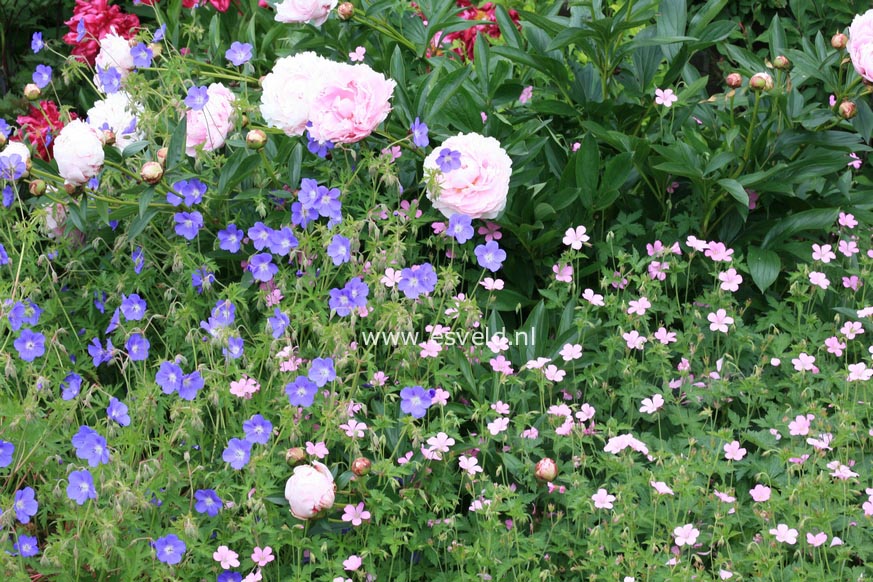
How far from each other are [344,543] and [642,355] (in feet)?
3.60

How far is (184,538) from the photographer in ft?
6.81

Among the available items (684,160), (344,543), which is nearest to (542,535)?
(344,543)

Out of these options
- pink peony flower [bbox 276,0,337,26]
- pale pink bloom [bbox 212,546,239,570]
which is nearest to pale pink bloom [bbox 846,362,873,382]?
pale pink bloom [bbox 212,546,239,570]

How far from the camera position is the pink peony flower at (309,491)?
6.69ft

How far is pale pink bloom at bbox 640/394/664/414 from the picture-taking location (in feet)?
7.98

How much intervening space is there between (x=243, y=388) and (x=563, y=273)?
100 centimetres

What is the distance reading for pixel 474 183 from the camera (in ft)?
8.88

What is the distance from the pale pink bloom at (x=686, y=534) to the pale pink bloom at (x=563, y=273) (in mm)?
869

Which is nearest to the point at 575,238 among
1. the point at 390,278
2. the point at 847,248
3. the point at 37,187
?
the point at 390,278

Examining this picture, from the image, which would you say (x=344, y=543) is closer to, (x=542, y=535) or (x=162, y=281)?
(x=542, y=535)

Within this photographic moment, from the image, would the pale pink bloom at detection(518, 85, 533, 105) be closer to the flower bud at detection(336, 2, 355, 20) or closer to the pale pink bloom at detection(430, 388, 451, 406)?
the flower bud at detection(336, 2, 355, 20)

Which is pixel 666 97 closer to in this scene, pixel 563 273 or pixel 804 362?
pixel 563 273

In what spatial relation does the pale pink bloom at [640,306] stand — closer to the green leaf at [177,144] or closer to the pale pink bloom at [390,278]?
the pale pink bloom at [390,278]

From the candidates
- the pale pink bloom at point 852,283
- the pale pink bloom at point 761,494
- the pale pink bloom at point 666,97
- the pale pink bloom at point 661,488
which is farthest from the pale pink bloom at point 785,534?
the pale pink bloom at point 666,97
